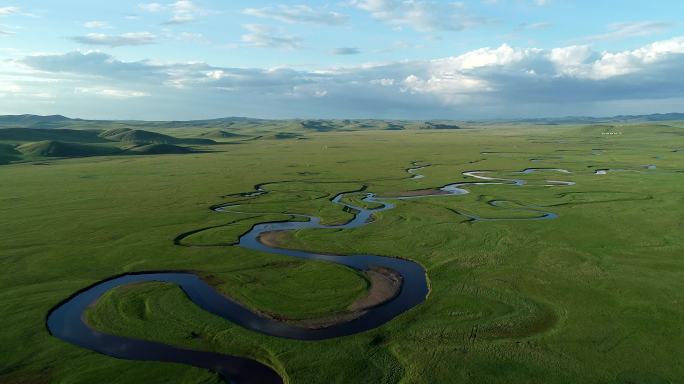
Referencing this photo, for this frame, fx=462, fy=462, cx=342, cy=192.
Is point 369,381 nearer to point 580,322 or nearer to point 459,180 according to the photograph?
point 580,322

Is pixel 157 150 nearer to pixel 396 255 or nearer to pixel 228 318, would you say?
pixel 396 255

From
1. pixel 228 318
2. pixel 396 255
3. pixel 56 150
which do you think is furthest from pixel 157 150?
pixel 228 318

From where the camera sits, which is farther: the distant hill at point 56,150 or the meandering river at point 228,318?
the distant hill at point 56,150

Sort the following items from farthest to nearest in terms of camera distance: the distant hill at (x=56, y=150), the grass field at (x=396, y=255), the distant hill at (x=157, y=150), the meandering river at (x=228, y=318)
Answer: the distant hill at (x=157, y=150), the distant hill at (x=56, y=150), the meandering river at (x=228, y=318), the grass field at (x=396, y=255)

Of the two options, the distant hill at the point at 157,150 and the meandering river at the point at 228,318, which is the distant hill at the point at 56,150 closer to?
the distant hill at the point at 157,150

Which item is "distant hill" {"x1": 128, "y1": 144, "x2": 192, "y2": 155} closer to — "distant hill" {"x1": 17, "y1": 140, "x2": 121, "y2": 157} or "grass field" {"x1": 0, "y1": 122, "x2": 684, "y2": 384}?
"distant hill" {"x1": 17, "y1": 140, "x2": 121, "y2": 157}

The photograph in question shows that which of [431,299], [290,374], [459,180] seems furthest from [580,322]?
[459,180]

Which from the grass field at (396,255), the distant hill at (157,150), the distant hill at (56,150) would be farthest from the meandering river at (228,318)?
the distant hill at (157,150)

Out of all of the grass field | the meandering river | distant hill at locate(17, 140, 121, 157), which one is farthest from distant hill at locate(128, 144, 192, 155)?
the meandering river
